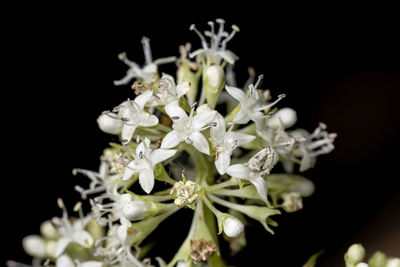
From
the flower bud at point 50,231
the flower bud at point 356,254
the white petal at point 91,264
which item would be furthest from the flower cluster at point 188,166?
the flower bud at point 356,254

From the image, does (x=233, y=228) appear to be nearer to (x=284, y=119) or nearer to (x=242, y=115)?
(x=242, y=115)

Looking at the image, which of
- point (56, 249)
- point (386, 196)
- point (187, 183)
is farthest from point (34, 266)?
point (386, 196)

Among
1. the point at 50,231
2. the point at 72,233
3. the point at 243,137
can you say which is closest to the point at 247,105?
the point at 243,137

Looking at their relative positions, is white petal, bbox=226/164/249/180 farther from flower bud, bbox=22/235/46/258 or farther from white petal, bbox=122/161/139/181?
flower bud, bbox=22/235/46/258

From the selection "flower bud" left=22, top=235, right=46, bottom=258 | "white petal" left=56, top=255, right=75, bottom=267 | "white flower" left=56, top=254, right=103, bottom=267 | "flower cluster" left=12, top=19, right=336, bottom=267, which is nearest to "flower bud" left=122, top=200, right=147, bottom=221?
"flower cluster" left=12, top=19, right=336, bottom=267

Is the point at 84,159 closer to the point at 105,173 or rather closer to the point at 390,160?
the point at 105,173
